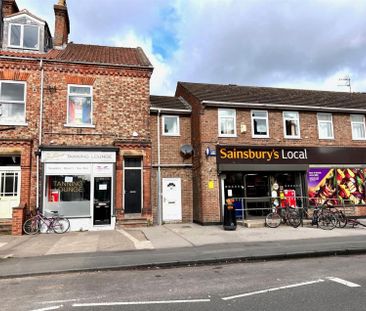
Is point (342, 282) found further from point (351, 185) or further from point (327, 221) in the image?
point (351, 185)

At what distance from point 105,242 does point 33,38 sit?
36.7 ft

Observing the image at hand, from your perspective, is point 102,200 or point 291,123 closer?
point 102,200

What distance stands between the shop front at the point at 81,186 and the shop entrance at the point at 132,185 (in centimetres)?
71

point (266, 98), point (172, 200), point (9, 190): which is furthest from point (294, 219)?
point (9, 190)

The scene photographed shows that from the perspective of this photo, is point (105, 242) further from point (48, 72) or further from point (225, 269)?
point (48, 72)

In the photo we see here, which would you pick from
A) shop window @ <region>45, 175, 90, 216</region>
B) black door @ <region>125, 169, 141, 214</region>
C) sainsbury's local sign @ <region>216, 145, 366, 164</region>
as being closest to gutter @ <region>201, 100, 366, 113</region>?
sainsbury's local sign @ <region>216, 145, 366, 164</region>

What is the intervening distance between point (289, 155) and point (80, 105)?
35.5 ft

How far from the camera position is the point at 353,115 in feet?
62.7

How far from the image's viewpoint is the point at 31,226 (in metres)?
13.7

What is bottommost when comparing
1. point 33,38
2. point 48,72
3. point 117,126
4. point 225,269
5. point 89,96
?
point 225,269

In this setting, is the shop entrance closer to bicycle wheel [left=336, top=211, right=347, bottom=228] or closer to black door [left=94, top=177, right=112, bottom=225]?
black door [left=94, top=177, right=112, bottom=225]

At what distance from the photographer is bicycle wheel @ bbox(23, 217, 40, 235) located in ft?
44.4

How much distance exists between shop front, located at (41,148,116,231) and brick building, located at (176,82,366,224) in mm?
4476

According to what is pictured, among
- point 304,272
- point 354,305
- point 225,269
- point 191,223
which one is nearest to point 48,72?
point 191,223
